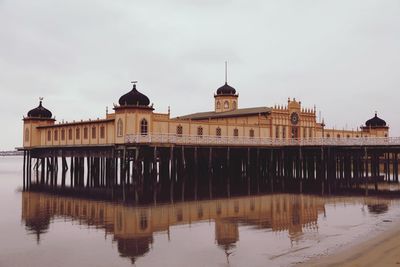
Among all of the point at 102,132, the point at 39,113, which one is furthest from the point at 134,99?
the point at 39,113

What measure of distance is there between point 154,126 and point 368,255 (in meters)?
30.4

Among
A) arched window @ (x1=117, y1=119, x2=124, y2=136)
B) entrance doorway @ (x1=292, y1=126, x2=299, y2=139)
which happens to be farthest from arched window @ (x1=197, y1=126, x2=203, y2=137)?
entrance doorway @ (x1=292, y1=126, x2=299, y2=139)

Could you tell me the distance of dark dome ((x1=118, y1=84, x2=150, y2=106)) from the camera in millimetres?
43250

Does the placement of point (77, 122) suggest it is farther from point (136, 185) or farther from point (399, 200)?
point (399, 200)

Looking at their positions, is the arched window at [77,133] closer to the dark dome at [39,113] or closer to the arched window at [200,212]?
the dark dome at [39,113]

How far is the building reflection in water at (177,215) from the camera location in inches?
839

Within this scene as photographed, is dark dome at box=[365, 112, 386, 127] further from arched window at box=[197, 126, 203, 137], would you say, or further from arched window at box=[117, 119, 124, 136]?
arched window at box=[117, 119, 124, 136]

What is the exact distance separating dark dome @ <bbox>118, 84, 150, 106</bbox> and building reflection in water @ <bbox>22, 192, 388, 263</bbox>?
10773 mm

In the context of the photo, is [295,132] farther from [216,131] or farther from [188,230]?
[188,230]

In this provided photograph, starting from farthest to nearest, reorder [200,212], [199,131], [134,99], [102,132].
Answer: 1. [199,131]
2. [102,132]
3. [134,99]
4. [200,212]

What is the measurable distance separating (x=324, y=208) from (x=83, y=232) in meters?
15.5

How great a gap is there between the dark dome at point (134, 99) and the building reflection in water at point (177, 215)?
1077 centimetres

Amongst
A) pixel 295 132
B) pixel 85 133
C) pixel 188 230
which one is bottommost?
pixel 188 230

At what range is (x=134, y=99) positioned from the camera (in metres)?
43.3
